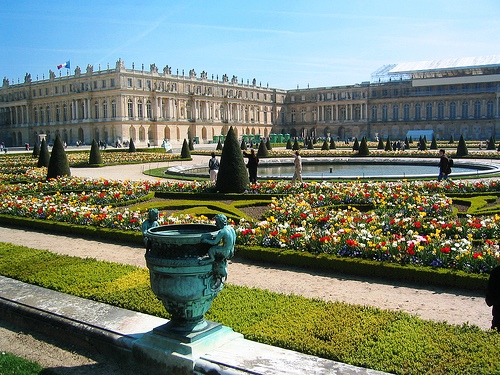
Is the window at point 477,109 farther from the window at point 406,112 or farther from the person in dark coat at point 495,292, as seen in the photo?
the person in dark coat at point 495,292

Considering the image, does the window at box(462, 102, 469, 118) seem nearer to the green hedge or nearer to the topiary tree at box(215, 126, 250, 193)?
the topiary tree at box(215, 126, 250, 193)

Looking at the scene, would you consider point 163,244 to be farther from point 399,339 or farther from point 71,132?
point 71,132

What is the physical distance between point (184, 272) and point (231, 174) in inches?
414

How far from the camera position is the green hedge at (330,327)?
3783 mm

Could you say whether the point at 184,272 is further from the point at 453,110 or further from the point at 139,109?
the point at 453,110

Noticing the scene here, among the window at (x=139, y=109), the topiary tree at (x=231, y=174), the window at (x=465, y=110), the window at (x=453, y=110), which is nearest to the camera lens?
the topiary tree at (x=231, y=174)

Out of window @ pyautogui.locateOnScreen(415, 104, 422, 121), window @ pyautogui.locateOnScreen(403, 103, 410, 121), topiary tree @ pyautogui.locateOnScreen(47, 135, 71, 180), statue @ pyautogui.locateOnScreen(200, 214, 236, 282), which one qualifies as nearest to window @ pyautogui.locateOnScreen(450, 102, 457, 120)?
window @ pyautogui.locateOnScreen(415, 104, 422, 121)

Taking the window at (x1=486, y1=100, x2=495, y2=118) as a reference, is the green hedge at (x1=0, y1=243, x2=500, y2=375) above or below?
below

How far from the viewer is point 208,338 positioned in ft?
13.3

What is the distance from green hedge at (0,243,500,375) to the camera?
3783 millimetres

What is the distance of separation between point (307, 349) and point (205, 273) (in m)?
1.06

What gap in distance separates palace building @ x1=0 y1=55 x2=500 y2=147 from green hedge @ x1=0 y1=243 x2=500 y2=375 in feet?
191

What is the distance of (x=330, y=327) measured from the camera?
14.7 ft

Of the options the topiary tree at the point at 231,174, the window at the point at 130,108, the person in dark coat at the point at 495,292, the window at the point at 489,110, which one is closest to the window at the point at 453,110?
the window at the point at 489,110
